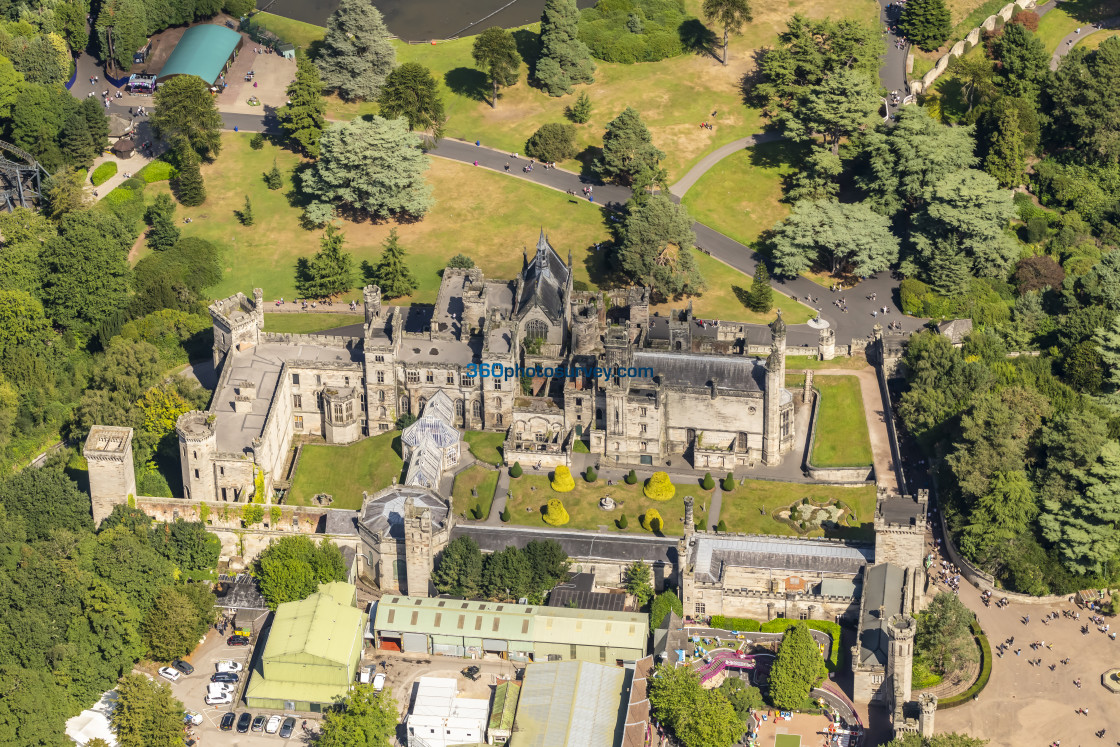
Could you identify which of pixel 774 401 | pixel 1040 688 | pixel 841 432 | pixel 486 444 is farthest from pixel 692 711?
pixel 841 432

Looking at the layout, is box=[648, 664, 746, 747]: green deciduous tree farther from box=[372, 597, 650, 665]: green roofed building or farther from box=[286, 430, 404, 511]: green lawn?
box=[286, 430, 404, 511]: green lawn

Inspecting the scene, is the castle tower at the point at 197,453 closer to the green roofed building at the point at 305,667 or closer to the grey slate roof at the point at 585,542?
the green roofed building at the point at 305,667

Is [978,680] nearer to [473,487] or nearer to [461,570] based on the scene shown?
[461,570]

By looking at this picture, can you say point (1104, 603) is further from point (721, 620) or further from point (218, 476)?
point (218, 476)

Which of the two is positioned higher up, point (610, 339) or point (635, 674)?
point (610, 339)

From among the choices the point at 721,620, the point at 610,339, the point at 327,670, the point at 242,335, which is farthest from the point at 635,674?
the point at 242,335
